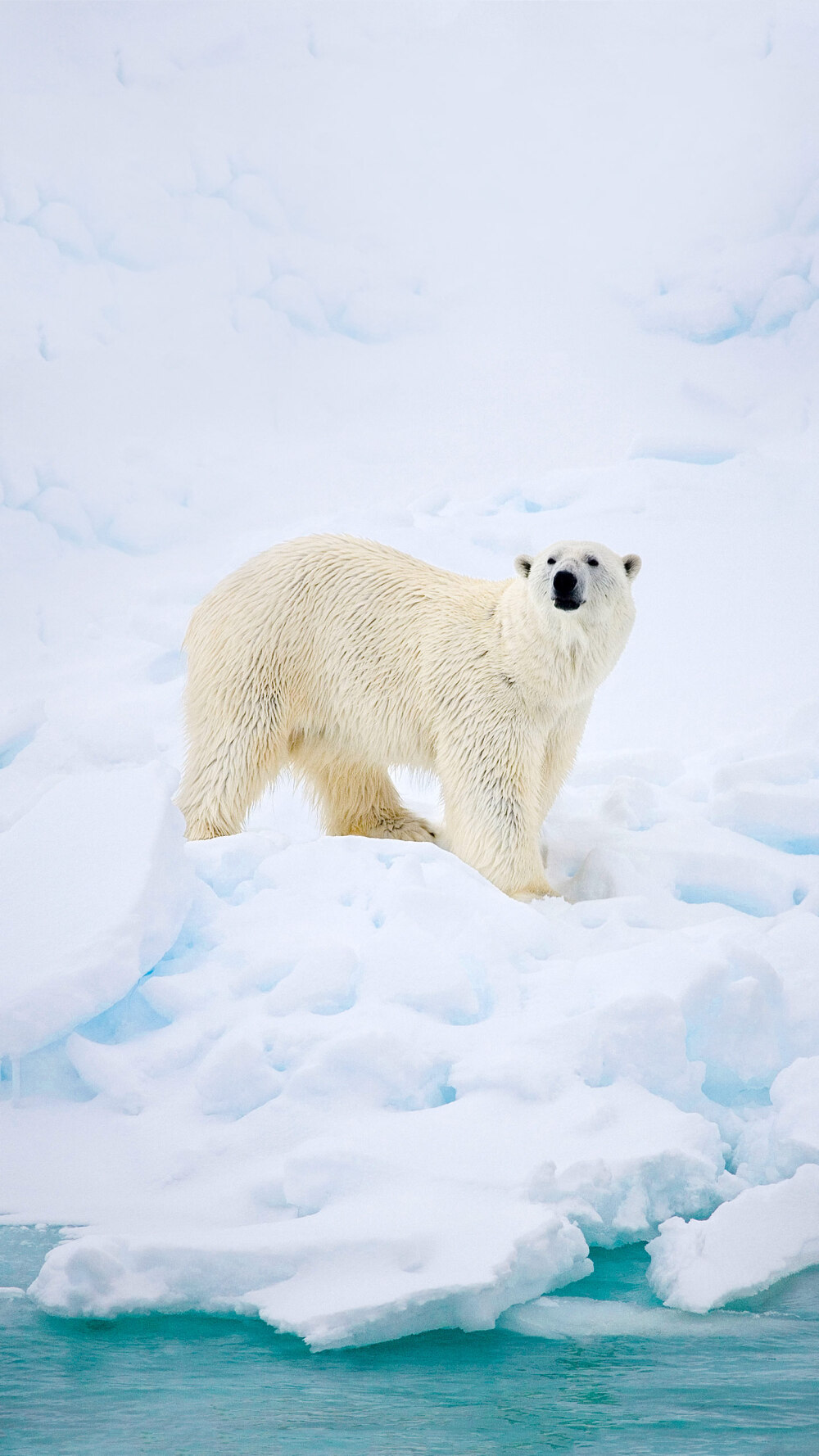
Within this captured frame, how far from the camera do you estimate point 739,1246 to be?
104 inches

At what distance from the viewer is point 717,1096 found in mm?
3330

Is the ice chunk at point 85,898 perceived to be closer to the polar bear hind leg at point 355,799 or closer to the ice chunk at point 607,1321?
the ice chunk at point 607,1321

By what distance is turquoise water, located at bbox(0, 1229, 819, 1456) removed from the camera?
6.91ft

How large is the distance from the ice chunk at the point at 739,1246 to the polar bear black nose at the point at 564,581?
235cm

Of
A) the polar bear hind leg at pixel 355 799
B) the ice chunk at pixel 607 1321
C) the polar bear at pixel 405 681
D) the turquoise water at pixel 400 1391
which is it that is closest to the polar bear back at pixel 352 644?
the polar bear at pixel 405 681

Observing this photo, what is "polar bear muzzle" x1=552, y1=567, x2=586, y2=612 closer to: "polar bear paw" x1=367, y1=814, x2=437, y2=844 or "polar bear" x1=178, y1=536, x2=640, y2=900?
"polar bear" x1=178, y1=536, x2=640, y2=900

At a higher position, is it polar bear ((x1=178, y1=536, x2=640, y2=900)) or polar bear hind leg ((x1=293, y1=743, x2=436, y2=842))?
polar bear ((x1=178, y1=536, x2=640, y2=900))

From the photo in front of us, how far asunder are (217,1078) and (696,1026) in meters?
1.20

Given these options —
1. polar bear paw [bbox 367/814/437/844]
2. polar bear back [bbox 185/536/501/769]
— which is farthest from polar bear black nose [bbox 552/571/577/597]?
polar bear paw [bbox 367/814/437/844]

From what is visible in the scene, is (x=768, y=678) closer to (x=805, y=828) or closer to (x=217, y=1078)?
(x=805, y=828)

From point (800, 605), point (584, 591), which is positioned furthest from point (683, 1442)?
point (800, 605)

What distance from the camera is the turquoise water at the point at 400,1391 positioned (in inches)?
82.9

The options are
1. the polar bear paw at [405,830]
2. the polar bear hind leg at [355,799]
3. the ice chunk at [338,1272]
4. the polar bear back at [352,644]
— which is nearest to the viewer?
the ice chunk at [338,1272]

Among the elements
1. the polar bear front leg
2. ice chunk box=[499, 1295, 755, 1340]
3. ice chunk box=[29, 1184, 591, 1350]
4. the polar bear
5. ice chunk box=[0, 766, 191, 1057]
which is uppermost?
the polar bear
